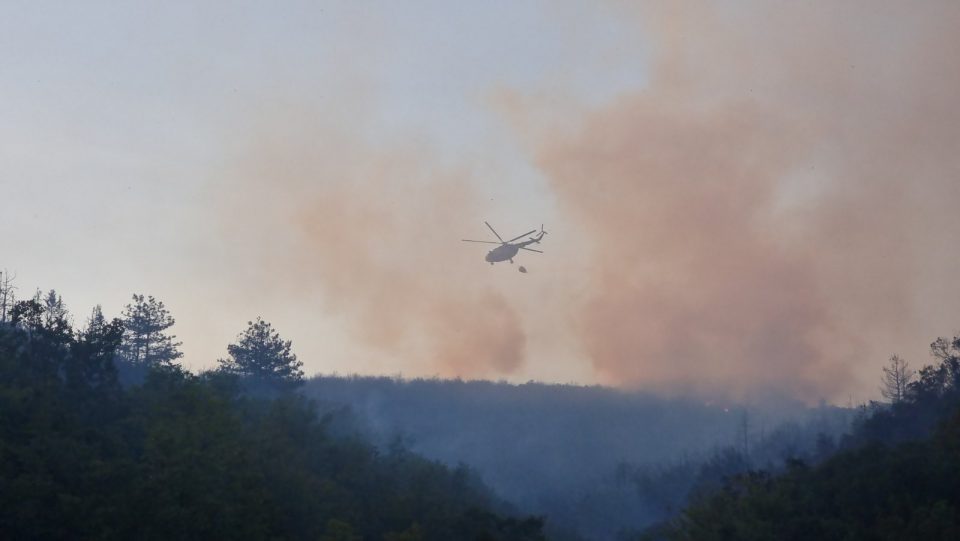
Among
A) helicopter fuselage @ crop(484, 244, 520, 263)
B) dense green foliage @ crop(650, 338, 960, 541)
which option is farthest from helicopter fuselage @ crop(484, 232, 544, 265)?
dense green foliage @ crop(650, 338, 960, 541)

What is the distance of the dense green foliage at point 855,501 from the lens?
208 feet

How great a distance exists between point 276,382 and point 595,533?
71.2 m

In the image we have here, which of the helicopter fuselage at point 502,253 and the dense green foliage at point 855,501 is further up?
the helicopter fuselage at point 502,253

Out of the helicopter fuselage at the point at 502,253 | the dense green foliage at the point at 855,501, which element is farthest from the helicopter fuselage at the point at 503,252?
the dense green foliage at the point at 855,501

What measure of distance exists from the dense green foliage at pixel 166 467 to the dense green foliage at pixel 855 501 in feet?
48.6

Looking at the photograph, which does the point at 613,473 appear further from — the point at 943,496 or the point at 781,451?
the point at 943,496

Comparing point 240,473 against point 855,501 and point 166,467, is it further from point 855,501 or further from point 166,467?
point 855,501

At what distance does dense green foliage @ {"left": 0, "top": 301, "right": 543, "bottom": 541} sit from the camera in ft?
152

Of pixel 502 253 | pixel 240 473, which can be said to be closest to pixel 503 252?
pixel 502 253

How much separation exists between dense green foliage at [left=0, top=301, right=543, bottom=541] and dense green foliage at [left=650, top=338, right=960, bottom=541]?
14.8 metres

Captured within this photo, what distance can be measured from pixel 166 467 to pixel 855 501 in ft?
148

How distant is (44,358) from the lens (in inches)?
2456

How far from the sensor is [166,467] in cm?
5125

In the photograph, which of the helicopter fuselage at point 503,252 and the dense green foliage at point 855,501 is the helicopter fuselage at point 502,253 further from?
the dense green foliage at point 855,501
